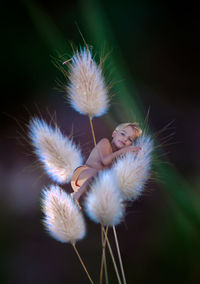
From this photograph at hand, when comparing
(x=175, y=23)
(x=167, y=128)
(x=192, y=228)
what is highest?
(x=175, y=23)

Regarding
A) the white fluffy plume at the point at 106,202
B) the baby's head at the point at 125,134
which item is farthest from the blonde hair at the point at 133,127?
the white fluffy plume at the point at 106,202

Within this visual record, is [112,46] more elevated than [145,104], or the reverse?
[112,46]

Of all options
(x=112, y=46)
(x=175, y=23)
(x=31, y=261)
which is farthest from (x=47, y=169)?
(x=175, y=23)

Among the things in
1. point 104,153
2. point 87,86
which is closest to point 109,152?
point 104,153

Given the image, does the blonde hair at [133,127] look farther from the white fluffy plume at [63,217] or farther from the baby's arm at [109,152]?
the white fluffy plume at [63,217]

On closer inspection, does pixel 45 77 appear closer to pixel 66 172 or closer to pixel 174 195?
pixel 66 172

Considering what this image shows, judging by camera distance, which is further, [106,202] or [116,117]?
[116,117]

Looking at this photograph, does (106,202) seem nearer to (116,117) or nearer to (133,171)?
(133,171)
